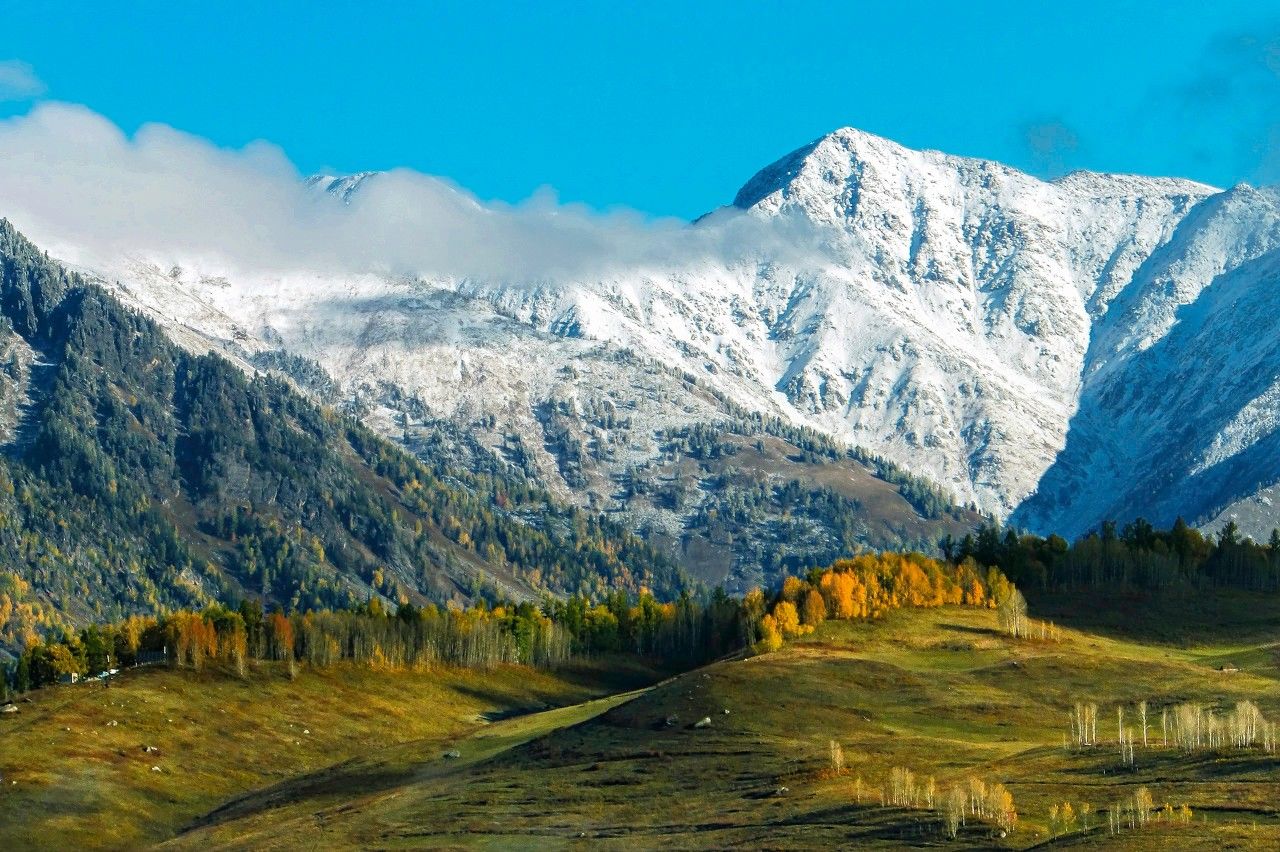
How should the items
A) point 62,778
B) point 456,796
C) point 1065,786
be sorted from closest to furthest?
point 1065,786
point 456,796
point 62,778

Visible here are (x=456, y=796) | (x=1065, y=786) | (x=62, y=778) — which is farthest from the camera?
(x=62, y=778)

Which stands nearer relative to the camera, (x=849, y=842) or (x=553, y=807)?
Result: (x=849, y=842)

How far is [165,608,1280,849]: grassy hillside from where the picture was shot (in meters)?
129

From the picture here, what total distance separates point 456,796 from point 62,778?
48.9 m

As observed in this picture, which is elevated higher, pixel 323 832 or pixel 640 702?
pixel 640 702

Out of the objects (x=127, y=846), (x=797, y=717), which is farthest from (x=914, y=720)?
(x=127, y=846)

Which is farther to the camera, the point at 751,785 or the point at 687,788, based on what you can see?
the point at 687,788

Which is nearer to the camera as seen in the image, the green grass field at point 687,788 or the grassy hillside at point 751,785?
the grassy hillside at point 751,785

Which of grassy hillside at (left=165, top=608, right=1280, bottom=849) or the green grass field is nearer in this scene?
grassy hillside at (left=165, top=608, right=1280, bottom=849)

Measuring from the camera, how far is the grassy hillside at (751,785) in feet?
422

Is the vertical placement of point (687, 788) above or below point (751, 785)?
below

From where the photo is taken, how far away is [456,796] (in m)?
167

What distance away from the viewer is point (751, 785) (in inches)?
6186

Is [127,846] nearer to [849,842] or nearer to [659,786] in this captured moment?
[659,786]
